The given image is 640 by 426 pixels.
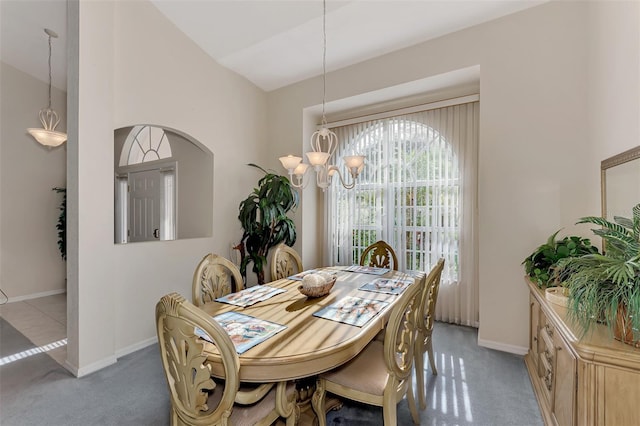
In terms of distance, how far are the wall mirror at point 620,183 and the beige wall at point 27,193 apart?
272 inches

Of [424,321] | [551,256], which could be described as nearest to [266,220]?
[424,321]

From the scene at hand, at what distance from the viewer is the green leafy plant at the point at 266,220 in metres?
3.35

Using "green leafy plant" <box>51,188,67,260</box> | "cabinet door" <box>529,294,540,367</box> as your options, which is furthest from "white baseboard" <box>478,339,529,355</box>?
"green leafy plant" <box>51,188,67,260</box>

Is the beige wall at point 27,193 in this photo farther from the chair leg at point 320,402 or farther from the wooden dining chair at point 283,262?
the chair leg at point 320,402

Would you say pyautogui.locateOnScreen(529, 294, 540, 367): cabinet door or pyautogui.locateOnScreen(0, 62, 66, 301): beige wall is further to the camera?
pyautogui.locateOnScreen(0, 62, 66, 301): beige wall

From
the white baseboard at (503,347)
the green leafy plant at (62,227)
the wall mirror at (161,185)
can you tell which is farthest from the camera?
the green leafy plant at (62,227)

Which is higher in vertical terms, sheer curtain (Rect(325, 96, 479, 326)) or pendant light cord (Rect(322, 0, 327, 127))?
pendant light cord (Rect(322, 0, 327, 127))

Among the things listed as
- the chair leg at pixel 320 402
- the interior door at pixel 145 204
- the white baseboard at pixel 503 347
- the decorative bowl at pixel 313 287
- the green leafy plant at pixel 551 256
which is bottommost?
the white baseboard at pixel 503 347

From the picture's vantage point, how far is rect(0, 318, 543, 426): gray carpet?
5.90ft

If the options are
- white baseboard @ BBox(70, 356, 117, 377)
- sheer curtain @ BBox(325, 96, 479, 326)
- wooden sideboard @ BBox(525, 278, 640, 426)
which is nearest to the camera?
wooden sideboard @ BBox(525, 278, 640, 426)

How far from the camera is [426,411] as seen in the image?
187cm

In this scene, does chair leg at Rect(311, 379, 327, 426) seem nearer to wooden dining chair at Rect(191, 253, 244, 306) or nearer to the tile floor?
wooden dining chair at Rect(191, 253, 244, 306)

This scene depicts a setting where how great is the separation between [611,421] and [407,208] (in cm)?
264

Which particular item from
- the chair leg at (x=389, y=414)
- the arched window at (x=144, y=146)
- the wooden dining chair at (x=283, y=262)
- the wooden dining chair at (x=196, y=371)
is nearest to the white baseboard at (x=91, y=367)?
the wooden dining chair at (x=283, y=262)
